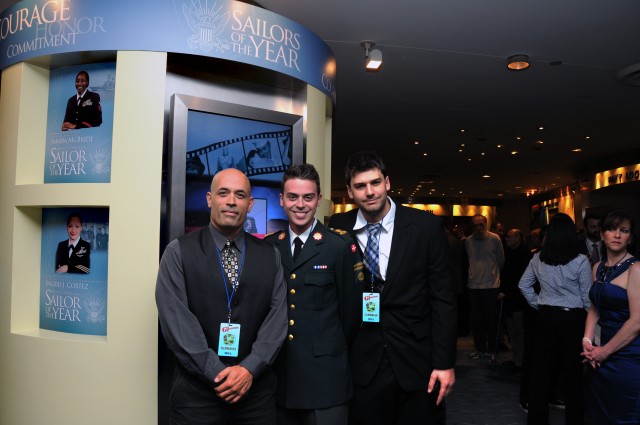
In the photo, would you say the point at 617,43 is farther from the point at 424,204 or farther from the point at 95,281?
the point at 424,204

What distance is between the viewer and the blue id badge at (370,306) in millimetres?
2221

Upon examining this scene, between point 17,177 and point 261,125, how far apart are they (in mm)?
1409

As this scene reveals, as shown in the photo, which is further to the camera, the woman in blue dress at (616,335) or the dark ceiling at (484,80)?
the dark ceiling at (484,80)

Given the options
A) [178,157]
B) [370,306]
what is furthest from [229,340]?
[178,157]

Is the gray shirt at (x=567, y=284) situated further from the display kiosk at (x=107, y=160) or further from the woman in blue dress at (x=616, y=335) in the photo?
the display kiosk at (x=107, y=160)

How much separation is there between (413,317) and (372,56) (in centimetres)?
314

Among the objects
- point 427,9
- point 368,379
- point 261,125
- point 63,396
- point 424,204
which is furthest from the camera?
point 424,204

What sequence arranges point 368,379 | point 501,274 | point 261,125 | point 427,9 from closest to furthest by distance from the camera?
point 368,379
point 261,125
point 427,9
point 501,274

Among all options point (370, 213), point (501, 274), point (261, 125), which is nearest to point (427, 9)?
point (261, 125)

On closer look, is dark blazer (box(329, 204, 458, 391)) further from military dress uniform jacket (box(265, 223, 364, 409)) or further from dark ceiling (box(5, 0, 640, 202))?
dark ceiling (box(5, 0, 640, 202))

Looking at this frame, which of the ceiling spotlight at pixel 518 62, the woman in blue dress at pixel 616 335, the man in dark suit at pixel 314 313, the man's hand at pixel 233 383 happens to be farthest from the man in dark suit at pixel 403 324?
the ceiling spotlight at pixel 518 62

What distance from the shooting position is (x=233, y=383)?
6.38 feet

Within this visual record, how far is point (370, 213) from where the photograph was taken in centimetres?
233

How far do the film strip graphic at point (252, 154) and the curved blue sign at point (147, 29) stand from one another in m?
0.45
